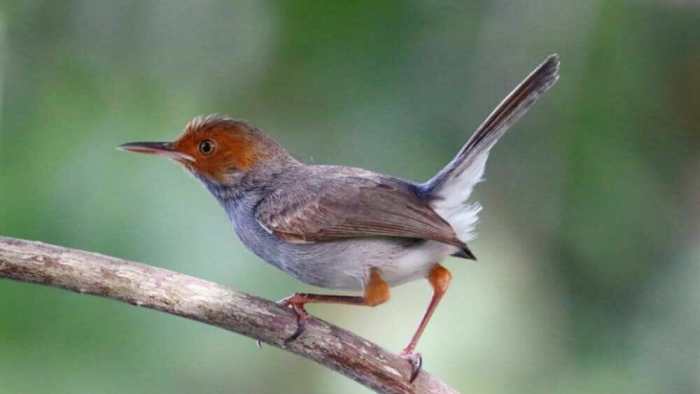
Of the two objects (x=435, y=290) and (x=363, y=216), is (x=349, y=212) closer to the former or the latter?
(x=363, y=216)

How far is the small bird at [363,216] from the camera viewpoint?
10.3ft

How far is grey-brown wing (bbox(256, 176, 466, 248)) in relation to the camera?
3.14 meters

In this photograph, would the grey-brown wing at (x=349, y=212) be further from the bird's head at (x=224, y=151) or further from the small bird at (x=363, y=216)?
the bird's head at (x=224, y=151)

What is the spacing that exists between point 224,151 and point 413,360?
3.54ft

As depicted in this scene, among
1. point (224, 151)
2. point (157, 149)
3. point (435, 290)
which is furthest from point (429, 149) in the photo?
point (157, 149)

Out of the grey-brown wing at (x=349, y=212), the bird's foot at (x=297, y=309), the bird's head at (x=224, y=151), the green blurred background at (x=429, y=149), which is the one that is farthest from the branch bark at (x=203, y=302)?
the bird's head at (x=224, y=151)

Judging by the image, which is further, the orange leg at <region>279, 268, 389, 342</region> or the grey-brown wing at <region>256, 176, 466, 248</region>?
the grey-brown wing at <region>256, 176, 466, 248</region>

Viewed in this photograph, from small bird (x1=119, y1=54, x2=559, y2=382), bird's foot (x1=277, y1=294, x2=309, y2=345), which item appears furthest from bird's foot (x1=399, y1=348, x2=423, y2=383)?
bird's foot (x1=277, y1=294, x2=309, y2=345)

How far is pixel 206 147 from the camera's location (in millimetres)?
3553

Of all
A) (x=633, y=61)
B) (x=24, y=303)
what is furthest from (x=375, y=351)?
(x=633, y=61)

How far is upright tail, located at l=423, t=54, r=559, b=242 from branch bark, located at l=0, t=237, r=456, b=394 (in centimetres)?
66

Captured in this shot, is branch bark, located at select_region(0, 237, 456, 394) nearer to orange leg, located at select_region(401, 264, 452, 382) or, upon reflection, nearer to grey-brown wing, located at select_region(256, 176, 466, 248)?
orange leg, located at select_region(401, 264, 452, 382)

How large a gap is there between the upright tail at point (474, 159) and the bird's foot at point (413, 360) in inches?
17.1

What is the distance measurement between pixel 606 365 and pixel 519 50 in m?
1.15
